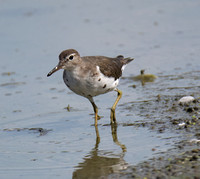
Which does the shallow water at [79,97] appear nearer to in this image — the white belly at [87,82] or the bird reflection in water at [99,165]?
the bird reflection in water at [99,165]

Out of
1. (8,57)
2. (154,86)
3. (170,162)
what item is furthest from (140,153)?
(8,57)

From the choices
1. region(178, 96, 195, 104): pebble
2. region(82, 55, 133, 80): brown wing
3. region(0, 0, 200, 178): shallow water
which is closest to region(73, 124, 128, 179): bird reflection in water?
region(0, 0, 200, 178): shallow water

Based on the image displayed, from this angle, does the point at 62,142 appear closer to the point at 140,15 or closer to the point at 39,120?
the point at 39,120

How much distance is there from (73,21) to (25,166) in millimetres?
9803

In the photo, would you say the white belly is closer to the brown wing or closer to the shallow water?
the brown wing

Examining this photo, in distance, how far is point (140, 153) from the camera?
688 cm

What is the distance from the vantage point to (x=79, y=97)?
34.8 ft

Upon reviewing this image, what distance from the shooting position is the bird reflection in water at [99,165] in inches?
250

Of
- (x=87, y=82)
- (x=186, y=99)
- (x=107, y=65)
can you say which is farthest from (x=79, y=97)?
(x=186, y=99)

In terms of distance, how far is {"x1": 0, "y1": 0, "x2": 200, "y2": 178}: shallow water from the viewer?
7086mm

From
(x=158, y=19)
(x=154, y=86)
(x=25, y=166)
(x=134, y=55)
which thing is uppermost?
(x=158, y=19)

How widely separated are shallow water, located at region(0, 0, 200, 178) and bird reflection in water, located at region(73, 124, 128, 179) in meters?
0.02

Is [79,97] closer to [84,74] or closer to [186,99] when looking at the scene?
[84,74]

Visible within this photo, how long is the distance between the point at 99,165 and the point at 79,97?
4070 millimetres
